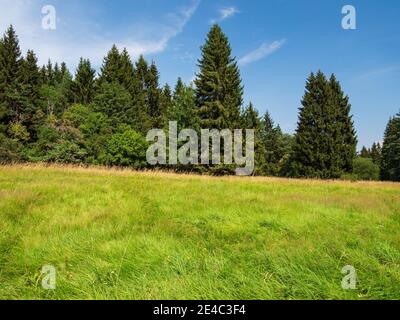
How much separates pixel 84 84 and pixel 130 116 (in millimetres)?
14260

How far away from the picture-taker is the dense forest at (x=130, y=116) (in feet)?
115

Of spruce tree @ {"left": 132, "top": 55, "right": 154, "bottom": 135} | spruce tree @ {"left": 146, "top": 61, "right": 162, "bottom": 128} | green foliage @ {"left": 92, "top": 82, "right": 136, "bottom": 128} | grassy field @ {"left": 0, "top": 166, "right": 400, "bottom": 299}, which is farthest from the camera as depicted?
spruce tree @ {"left": 146, "top": 61, "right": 162, "bottom": 128}

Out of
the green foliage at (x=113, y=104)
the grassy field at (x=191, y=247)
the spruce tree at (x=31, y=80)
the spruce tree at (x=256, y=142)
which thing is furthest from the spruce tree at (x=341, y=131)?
the spruce tree at (x=31, y=80)

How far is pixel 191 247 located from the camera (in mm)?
5676

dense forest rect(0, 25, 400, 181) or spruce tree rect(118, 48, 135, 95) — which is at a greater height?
spruce tree rect(118, 48, 135, 95)

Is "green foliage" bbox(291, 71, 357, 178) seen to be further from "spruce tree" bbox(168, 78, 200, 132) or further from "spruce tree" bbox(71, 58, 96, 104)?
"spruce tree" bbox(71, 58, 96, 104)

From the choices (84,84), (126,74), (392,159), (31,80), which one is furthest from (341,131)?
(31,80)

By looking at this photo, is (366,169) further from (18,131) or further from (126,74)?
(18,131)

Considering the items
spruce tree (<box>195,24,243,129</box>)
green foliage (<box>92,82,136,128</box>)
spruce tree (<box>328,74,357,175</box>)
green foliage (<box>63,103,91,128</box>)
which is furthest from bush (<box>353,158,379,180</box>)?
green foliage (<box>63,103,91,128</box>)

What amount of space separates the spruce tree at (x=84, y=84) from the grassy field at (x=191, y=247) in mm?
43586

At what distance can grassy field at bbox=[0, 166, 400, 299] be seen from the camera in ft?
14.0

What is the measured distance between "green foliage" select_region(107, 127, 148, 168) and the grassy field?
26.4 metres
